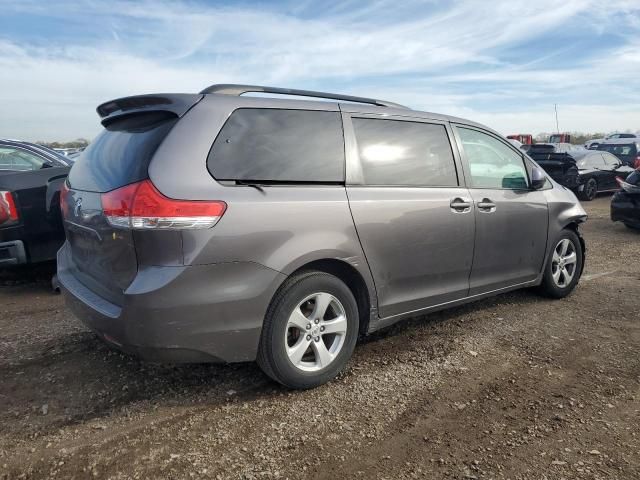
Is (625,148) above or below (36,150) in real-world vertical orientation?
below

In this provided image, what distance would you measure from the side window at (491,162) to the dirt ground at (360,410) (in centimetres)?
120

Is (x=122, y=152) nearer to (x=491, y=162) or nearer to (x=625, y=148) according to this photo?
(x=491, y=162)

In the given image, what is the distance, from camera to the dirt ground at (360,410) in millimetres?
2469

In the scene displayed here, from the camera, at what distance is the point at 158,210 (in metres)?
2.61

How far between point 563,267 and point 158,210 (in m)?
4.00

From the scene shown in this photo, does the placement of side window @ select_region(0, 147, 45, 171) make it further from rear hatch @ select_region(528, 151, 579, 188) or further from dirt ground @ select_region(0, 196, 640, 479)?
rear hatch @ select_region(528, 151, 579, 188)

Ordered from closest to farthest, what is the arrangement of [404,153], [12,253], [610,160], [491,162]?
1. [404,153]
2. [491,162]
3. [12,253]
4. [610,160]

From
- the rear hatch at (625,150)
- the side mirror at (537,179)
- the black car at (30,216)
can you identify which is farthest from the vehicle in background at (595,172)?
the black car at (30,216)

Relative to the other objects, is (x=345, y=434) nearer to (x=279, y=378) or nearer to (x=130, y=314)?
(x=279, y=378)

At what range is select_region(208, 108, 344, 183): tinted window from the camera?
286cm

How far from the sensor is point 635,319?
445cm

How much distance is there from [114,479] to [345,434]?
113 cm

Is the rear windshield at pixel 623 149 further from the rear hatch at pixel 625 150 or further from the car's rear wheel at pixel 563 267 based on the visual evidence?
the car's rear wheel at pixel 563 267

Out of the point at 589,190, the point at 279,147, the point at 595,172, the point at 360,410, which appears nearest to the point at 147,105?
the point at 279,147
